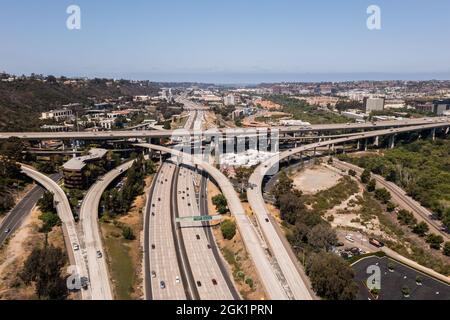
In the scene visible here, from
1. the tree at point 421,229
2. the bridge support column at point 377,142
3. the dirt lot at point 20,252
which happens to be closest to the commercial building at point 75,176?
the dirt lot at point 20,252

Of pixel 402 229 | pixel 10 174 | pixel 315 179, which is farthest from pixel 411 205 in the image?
pixel 10 174

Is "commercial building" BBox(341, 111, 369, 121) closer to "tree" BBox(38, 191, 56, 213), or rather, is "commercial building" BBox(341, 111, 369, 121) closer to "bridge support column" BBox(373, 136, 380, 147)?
"bridge support column" BBox(373, 136, 380, 147)

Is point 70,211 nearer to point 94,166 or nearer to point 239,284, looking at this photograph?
point 94,166

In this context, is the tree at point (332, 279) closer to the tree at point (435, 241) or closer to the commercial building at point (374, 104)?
the tree at point (435, 241)

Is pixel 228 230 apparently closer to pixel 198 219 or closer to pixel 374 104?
pixel 198 219

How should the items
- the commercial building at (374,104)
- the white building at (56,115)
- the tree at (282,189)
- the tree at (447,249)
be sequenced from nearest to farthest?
the tree at (447,249) < the tree at (282,189) < the white building at (56,115) < the commercial building at (374,104)

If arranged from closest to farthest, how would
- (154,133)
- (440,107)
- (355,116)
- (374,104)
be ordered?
(154,133)
(355,116)
(440,107)
(374,104)

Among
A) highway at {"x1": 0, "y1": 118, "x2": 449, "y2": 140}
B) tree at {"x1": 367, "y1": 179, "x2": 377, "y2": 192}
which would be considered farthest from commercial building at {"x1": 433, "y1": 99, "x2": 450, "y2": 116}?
tree at {"x1": 367, "y1": 179, "x2": 377, "y2": 192}
